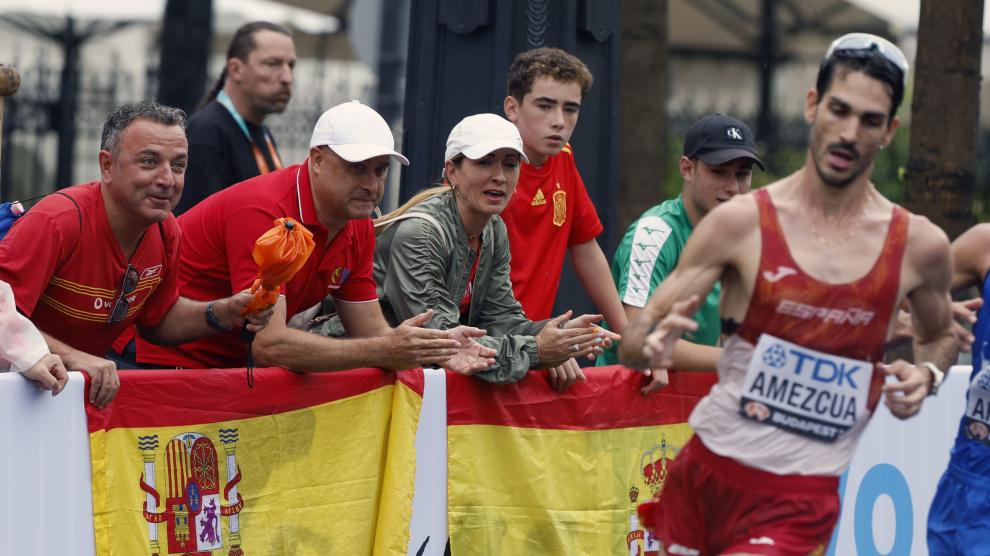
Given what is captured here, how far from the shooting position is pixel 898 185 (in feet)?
55.1

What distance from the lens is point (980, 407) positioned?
564 cm

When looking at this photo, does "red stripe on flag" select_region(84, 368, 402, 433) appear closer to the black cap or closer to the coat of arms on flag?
the coat of arms on flag

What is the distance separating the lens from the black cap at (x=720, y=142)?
6926mm

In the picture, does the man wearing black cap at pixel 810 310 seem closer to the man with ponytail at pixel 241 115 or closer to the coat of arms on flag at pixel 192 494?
the coat of arms on flag at pixel 192 494

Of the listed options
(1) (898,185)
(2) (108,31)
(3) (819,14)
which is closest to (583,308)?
(1) (898,185)

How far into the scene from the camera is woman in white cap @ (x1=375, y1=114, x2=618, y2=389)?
20.2ft

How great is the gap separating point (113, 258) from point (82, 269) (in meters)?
0.13

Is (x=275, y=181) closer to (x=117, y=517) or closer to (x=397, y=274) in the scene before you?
(x=397, y=274)

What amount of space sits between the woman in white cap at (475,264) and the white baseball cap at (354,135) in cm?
35

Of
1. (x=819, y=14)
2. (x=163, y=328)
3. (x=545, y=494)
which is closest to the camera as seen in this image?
(x=163, y=328)

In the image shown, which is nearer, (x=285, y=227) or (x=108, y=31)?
(x=285, y=227)

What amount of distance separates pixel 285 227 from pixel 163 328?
0.81 metres

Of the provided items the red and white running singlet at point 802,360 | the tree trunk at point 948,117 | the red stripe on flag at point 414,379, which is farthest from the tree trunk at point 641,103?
the red and white running singlet at point 802,360

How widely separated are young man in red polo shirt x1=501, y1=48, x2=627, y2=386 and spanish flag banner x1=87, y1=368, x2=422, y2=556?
4.00ft
